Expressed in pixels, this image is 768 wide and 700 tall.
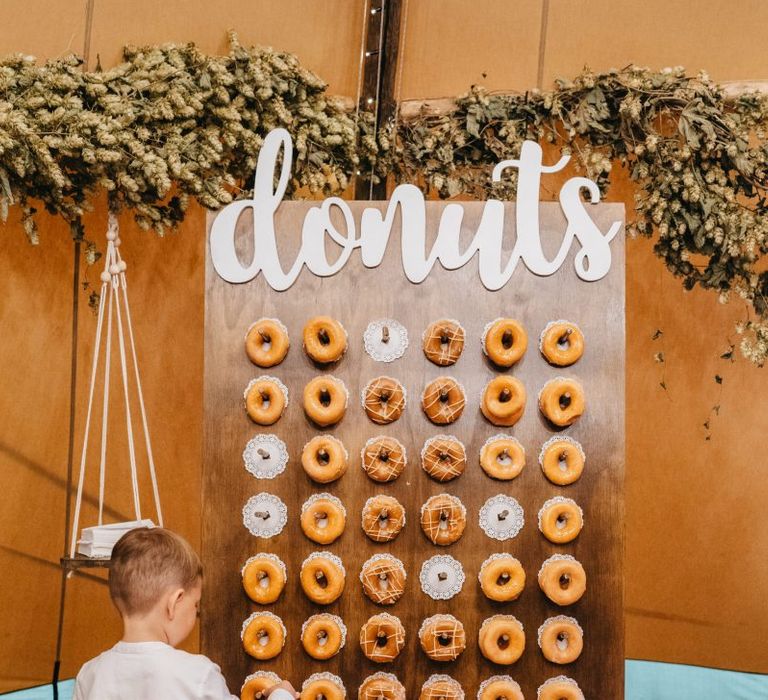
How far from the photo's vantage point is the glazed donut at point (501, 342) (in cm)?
318

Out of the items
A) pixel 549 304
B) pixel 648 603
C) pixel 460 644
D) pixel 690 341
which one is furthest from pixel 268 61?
pixel 648 603

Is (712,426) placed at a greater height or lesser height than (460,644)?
greater

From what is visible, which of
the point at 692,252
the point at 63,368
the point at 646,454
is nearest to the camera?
the point at 692,252

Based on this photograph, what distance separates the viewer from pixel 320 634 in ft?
10.6

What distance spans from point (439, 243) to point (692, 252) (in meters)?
1.18

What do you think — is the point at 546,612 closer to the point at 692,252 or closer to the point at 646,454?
the point at 692,252

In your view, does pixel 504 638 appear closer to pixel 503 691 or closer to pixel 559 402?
pixel 503 691

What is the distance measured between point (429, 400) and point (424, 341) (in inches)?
8.6

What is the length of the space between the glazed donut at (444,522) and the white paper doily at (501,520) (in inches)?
3.5

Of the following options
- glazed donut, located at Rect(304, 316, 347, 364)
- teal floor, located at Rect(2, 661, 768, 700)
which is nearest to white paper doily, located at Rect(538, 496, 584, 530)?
glazed donut, located at Rect(304, 316, 347, 364)

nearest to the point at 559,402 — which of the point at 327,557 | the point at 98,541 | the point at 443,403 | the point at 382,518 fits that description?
the point at 443,403

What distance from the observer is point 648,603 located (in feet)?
17.0

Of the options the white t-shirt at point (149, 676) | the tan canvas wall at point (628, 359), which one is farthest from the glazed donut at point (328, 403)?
the tan canvas wall at point (628, 359)

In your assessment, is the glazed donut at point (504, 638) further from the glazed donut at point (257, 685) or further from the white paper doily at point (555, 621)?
the glazed donut at point (257, 685)
